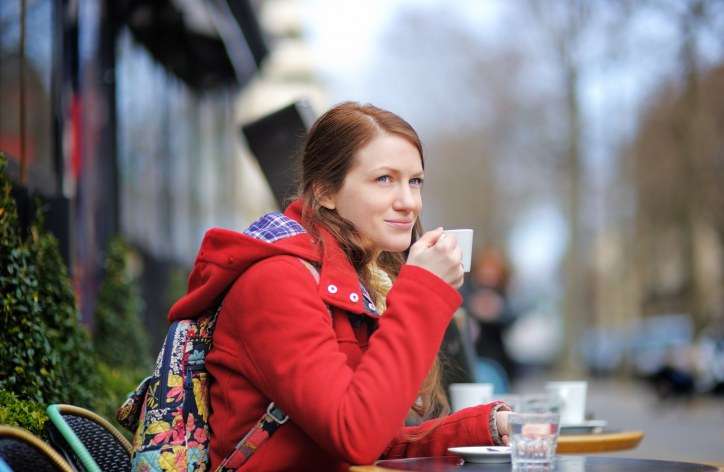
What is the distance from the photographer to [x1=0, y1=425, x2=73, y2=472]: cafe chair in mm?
2562

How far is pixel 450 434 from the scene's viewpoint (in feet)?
10.5

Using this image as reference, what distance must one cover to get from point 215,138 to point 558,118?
64.5 feet

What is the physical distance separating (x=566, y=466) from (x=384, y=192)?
81 centimetres

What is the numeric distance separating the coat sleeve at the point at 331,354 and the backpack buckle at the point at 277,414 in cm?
5

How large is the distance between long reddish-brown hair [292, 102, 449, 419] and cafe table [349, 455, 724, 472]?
483 mm

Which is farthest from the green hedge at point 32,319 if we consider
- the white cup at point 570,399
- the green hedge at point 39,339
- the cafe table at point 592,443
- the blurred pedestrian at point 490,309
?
the blurred pedestrian at point 490,309

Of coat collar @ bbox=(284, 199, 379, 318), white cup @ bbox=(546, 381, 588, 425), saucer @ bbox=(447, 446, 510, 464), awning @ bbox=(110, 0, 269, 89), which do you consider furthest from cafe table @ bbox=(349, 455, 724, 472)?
awning @ bbox=(110, 0, 269, 89)

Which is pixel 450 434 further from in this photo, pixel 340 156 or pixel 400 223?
pixel 340 156

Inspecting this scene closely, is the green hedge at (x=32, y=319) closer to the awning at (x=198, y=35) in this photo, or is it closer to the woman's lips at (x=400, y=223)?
the woman's lips at (x=400, y=223)

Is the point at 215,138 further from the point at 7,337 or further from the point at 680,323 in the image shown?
the point at 680,323

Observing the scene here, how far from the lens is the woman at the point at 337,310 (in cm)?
263

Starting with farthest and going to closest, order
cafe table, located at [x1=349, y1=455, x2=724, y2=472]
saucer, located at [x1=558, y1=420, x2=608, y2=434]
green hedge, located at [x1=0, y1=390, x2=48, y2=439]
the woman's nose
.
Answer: saucer, located at [x1=558, y1=420, x2=608, y2=434], green hedge, located at [x1=0, y1=390, x2=48, y2=439], the woman's nose, cafe table, located at [x1=349, y1=455, x2=724, y2=472]

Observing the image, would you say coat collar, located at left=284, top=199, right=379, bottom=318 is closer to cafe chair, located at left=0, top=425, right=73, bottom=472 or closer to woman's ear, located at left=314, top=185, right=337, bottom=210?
woman's ear, located at left=314, top=185, right=337, bottom=210

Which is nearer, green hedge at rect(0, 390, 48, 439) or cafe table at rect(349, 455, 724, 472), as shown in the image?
cafe table at rect(349, 455, 724, 472)
